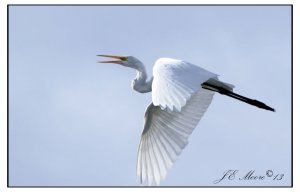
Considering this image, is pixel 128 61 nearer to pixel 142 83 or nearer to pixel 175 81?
pixel 142 83

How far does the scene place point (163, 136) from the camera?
270 inches

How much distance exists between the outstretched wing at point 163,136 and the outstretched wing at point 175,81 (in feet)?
2.25

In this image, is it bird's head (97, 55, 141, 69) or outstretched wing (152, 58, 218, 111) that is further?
bird's head (97, 55, 141, 69)

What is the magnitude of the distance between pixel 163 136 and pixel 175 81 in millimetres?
1316

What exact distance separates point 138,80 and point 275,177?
4.42ft

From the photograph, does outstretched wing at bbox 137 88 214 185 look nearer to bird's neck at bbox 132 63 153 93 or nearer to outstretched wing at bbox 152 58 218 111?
bird's neck at bbox 132 63 153 93

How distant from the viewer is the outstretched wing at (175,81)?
17.5 ft

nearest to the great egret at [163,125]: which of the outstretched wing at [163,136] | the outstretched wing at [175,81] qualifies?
the outstretched wing at [163,136]

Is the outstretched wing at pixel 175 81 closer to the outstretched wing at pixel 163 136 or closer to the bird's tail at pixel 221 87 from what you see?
the bird's tail at pixel 221 87

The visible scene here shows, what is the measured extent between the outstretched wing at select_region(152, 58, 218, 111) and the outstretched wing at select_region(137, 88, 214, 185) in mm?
686

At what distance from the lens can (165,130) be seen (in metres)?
6.86

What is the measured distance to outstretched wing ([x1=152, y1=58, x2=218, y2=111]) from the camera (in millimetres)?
5320

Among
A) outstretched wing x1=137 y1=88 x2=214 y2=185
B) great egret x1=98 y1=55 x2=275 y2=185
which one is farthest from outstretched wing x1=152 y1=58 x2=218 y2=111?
outstretched wing x1=137 y1=88 x2=214 y2=185

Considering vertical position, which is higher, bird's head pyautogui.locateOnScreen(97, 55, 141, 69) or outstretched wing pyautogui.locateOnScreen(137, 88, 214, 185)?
bird's head pyautogui.locateOnScreen(97, 55, 141, 69)
